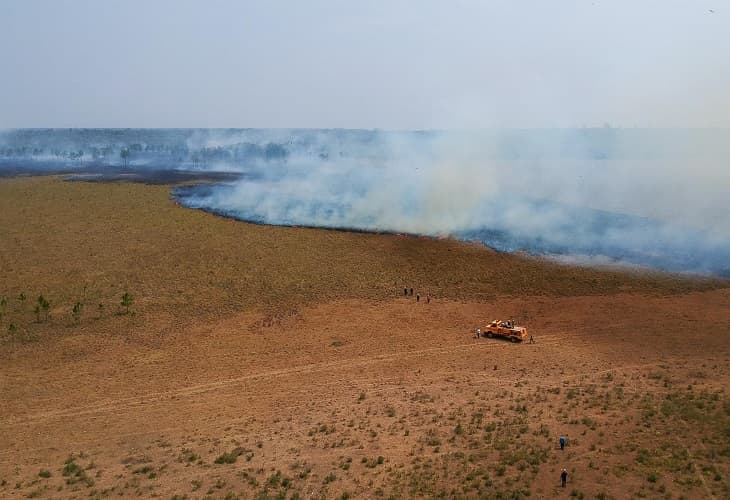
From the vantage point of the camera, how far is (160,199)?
90062 millimetres

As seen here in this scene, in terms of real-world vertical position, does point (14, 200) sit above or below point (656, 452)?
above

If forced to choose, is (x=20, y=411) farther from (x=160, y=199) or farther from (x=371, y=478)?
(x=160, y=199)

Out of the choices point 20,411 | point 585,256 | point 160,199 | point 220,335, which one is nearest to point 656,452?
point 220,335

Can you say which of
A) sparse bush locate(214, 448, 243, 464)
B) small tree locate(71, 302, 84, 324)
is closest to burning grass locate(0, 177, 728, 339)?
small tree locate(71, 302, 84, 324)

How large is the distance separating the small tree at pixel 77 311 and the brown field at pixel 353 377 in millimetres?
265

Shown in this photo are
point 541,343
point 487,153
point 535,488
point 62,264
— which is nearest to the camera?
point 535,488

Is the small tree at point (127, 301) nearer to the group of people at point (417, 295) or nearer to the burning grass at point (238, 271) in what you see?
the burning grass at point (238, 271)

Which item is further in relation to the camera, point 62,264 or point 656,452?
point 62,264

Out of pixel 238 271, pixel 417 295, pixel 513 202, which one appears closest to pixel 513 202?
pixel 513 202

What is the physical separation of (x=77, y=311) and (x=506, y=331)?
104ft

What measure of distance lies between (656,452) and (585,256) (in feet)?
111

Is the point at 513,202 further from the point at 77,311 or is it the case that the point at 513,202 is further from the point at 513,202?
the point at 77,311

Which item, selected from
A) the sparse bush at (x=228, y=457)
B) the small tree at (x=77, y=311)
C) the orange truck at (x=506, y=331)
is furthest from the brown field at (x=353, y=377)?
the orange truck at (x=506, y=331)

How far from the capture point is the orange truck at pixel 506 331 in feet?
113
